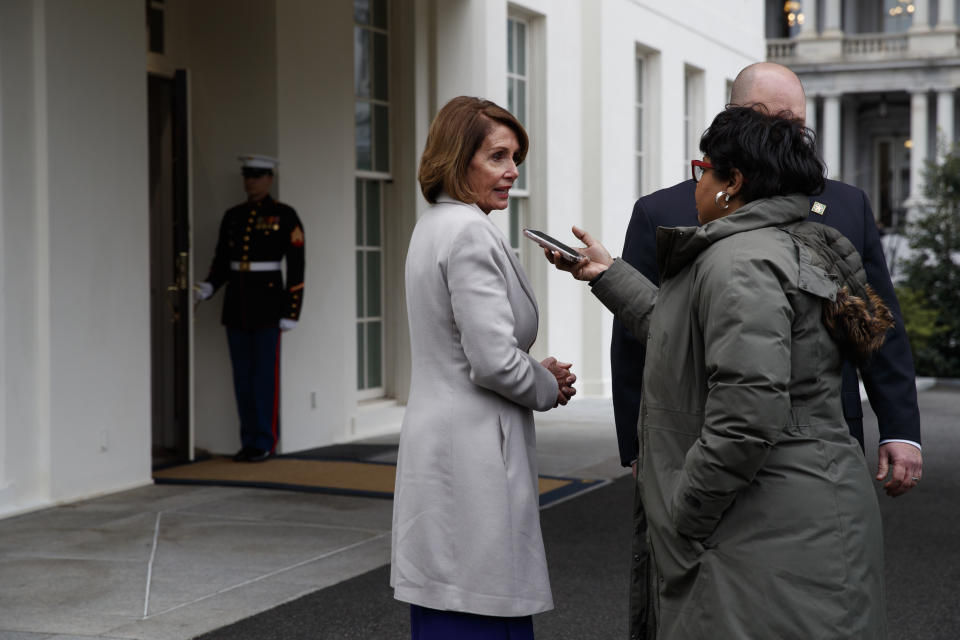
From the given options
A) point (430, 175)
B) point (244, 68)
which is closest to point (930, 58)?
Result: point (244, 68)

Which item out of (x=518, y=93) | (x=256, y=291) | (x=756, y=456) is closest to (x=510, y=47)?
(x=518, y=93)

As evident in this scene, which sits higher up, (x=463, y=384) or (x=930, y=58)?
(x=930, y=58)

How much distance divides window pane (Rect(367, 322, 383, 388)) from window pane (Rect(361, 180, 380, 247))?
0.71 m

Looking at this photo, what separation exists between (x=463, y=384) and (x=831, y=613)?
1.04 meters

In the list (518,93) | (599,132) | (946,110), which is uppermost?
(946,110)

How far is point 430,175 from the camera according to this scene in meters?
3.20

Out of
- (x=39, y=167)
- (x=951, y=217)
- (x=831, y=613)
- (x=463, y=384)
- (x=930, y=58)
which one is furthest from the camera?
(x=930, y=58)

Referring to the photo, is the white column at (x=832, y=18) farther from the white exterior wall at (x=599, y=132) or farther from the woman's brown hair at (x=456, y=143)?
the woman's brown hair at (x=456, y=143)

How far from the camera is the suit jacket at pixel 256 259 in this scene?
884 centimetres

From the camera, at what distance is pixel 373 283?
11.0m

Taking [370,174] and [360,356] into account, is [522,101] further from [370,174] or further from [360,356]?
[360,356]

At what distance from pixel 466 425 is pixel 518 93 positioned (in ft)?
35.0

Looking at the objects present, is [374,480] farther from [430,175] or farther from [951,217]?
[951,217]

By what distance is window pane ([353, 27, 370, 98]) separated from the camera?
1063 cm
